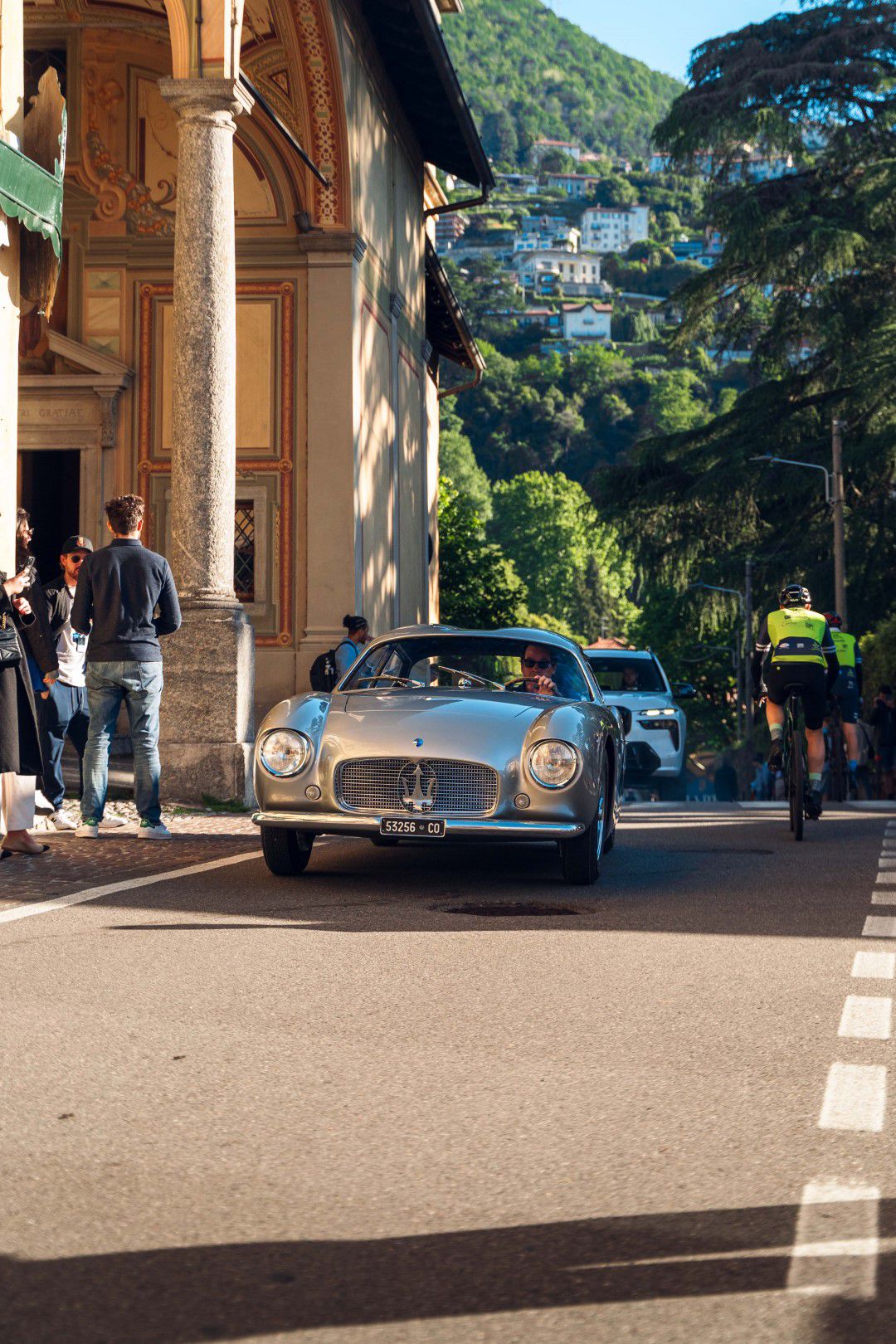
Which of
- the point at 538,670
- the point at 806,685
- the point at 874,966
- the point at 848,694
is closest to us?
the point at 874,966

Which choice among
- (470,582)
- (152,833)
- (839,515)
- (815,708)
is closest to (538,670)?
(152,833)

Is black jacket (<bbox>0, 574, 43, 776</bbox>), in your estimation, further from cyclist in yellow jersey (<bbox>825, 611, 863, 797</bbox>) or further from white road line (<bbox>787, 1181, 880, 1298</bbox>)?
cyclist in yellow jersey (<bbox>825, 611, 863, 797</bbox>)

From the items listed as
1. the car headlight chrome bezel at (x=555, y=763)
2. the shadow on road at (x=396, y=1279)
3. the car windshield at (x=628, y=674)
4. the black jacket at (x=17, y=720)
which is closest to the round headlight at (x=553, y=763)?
the car headlight chrome bezel at (x=555, y=763)

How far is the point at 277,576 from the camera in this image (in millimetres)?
22109

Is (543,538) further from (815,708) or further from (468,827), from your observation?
(468,827)

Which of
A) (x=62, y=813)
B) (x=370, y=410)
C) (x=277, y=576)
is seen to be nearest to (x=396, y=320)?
(x=370, y=410)

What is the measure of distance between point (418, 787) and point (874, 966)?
277cm

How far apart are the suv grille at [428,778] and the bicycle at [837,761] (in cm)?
1121

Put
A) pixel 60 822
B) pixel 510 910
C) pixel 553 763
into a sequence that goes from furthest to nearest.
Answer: pixel 60 822
pixel 553 763
pixel 510 910

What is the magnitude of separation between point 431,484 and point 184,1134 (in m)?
30.3

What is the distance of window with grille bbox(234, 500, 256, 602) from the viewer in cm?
2209

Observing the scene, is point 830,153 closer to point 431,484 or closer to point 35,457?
point 431,484

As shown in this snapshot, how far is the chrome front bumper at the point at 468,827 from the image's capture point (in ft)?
27.9

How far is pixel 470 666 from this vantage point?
1016 cm
